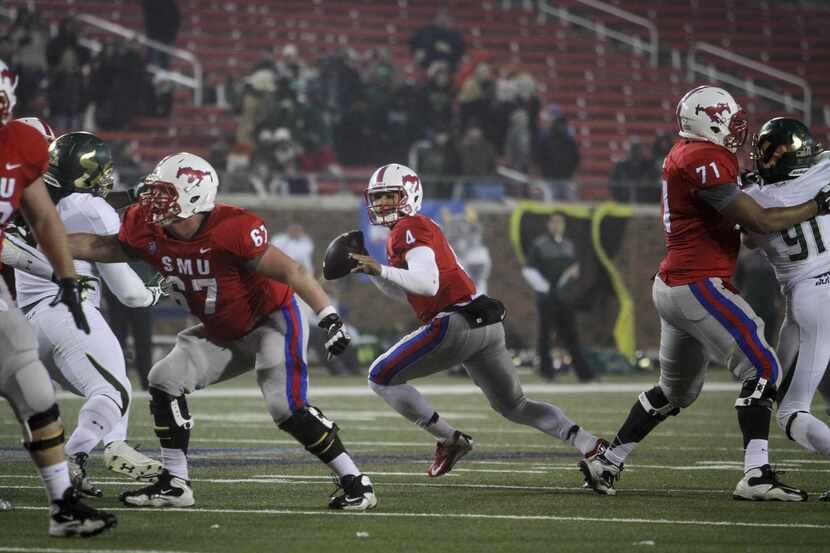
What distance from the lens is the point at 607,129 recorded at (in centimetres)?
2247

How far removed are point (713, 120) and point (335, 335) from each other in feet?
6.93

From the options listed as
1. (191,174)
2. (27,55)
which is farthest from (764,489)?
(27,55)

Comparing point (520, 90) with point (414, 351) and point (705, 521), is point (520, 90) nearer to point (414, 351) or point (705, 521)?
point (414, 351)

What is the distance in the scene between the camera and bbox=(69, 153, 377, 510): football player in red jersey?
20.2ft

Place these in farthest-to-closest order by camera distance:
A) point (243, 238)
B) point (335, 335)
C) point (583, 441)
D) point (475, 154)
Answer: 1. point (475, 154)
2. point (583, 441)
3. point (243, 238)
4. point (335, 335)

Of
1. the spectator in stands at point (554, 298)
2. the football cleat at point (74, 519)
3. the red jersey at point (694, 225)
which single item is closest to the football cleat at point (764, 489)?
the red jersey at point (694, 225)

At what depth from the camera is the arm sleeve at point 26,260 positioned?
6742 millimetres

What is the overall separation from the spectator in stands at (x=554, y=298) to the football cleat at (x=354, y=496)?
370 inches

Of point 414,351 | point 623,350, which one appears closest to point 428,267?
point 414,351

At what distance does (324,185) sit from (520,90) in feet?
11.6

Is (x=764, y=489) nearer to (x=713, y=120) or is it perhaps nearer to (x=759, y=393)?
(x=759, y=393)

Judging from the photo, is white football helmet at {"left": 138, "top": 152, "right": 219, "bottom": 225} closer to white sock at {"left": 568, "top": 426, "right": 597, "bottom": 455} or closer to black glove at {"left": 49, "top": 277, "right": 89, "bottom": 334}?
black glove at {"left": 49, "top": 277, "right": 89, "bottom": 334}

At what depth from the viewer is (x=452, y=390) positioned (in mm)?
14391

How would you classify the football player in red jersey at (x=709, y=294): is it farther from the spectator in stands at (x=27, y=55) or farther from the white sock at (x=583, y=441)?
the spectator in stands at (x=27, y=55)
